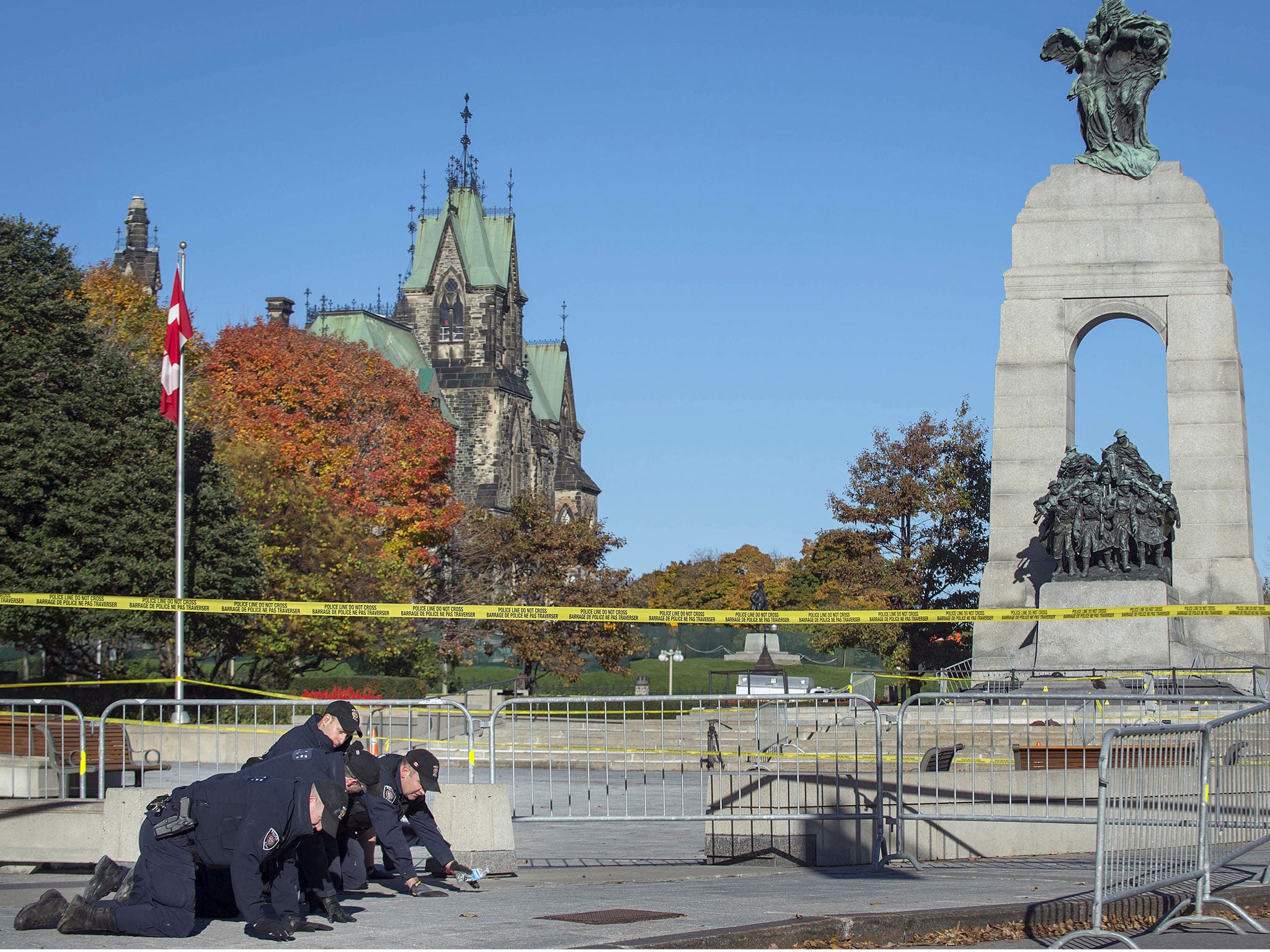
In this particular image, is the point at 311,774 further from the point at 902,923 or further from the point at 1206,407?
→ the point at 1206,407

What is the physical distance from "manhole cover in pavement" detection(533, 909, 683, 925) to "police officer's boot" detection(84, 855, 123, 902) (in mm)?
2332

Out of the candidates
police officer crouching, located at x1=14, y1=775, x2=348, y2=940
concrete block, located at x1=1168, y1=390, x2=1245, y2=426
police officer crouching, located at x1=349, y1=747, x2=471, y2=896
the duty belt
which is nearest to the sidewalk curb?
police officer crouching, located at x1=14, y1=775, x2=348, y2=940

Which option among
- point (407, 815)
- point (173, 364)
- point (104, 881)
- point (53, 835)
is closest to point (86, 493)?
point (173, 364)

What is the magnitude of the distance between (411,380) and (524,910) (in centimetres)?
4938

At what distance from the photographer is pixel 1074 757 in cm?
1309

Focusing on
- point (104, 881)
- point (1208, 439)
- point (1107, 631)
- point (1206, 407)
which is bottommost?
point (104, 881)

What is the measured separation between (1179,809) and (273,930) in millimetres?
5013

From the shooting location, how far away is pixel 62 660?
29.8 m

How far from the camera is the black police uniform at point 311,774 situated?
8086 mm

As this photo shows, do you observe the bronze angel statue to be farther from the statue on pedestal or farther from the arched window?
the arched window

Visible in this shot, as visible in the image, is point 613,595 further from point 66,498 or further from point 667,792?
point 667,792

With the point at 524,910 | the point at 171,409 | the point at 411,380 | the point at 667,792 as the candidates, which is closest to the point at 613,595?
the point at 411,380

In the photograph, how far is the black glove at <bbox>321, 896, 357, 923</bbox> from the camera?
823cm

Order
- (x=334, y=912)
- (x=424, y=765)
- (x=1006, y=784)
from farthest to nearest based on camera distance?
(x=1006, y=784), (x=424, y=765), (x=334, y=912)
